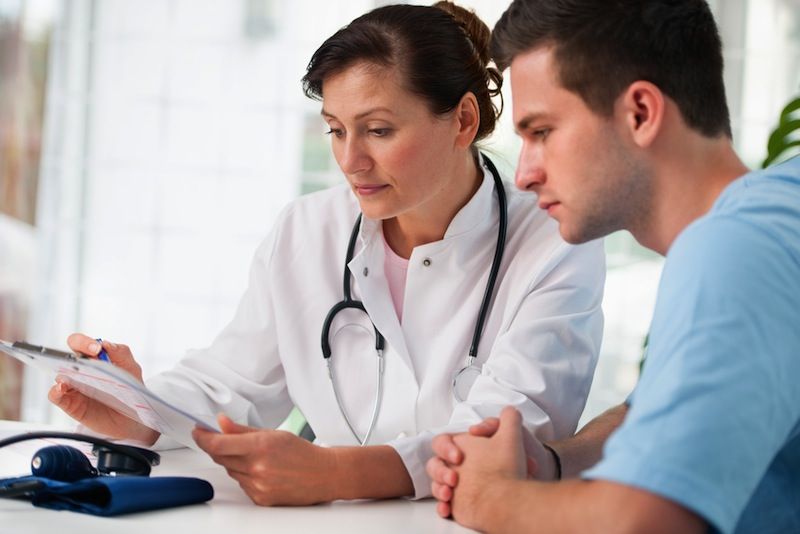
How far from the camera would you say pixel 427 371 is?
1.80m

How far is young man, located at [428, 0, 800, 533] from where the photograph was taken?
904mm

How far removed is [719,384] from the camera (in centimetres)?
90

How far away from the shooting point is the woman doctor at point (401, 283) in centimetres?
164

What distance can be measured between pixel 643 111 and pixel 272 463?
643 millimetres

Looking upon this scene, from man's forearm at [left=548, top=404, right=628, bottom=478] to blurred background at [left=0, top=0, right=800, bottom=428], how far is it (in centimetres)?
223

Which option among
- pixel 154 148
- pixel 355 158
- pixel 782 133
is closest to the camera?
pixel 355 158

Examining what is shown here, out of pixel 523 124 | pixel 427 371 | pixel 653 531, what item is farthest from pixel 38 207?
pixel 653 531

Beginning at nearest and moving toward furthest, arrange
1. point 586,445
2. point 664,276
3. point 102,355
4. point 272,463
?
1. point 664,276
2. point 272,463
3. point 586,445
4. point 102,355

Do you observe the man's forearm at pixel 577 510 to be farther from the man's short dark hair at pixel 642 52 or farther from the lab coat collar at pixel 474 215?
the lab coat collar at pixel 474 215

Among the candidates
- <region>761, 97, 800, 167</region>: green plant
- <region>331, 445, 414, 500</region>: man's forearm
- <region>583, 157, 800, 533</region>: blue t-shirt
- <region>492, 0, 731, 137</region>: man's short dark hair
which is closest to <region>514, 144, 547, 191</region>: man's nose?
<region>492, 0, 731, 137</region>: man's short dark hair

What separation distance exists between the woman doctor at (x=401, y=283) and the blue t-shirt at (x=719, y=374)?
61 cm

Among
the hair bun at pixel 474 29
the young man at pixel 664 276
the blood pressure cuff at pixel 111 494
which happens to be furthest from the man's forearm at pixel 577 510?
the hair bun at pixel 474 29

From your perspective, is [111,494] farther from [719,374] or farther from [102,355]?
[719,374]

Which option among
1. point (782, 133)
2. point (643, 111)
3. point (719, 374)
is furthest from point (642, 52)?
point (782, 133)
